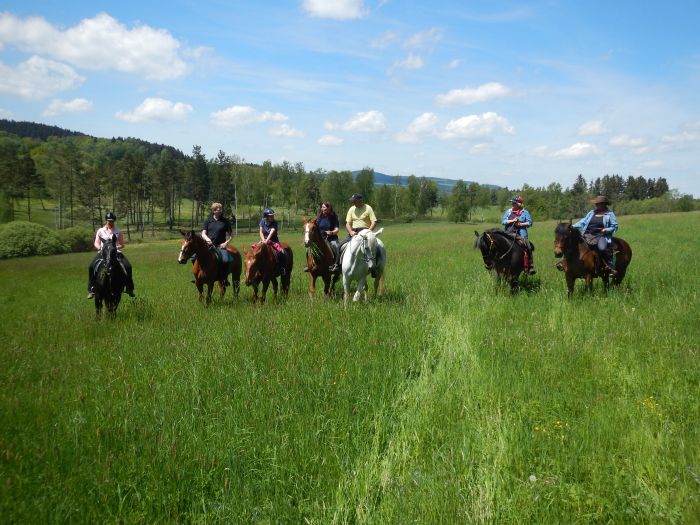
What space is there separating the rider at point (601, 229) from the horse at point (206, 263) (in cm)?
932

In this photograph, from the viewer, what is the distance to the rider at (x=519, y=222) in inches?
470

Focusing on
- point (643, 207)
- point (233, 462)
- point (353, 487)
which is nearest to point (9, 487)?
point (233, 462)

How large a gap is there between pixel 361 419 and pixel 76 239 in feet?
192

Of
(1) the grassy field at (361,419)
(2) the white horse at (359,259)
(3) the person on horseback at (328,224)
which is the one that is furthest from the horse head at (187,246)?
(2) the white horse at (359,259)

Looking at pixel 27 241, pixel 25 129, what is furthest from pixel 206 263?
pixel 25 129

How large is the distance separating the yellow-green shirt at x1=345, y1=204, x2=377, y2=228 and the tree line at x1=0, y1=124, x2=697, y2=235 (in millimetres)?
39086

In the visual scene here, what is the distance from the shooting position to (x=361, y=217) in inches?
446

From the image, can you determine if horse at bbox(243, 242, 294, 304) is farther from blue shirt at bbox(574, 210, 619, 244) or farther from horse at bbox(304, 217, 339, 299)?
blue shirt at bbox(574, 210, 619, 244)

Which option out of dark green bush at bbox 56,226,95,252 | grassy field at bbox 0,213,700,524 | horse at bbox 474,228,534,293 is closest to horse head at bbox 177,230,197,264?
grassy field at bbox 0,213,700,524

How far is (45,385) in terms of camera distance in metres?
5.93

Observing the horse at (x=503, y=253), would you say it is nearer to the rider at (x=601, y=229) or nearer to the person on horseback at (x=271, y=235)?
the rider at (x=601, y=229)

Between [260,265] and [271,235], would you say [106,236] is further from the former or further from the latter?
[271,235]

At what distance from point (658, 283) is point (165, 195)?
7539 centimetres

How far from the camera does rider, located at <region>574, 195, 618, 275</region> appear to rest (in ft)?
35.5
